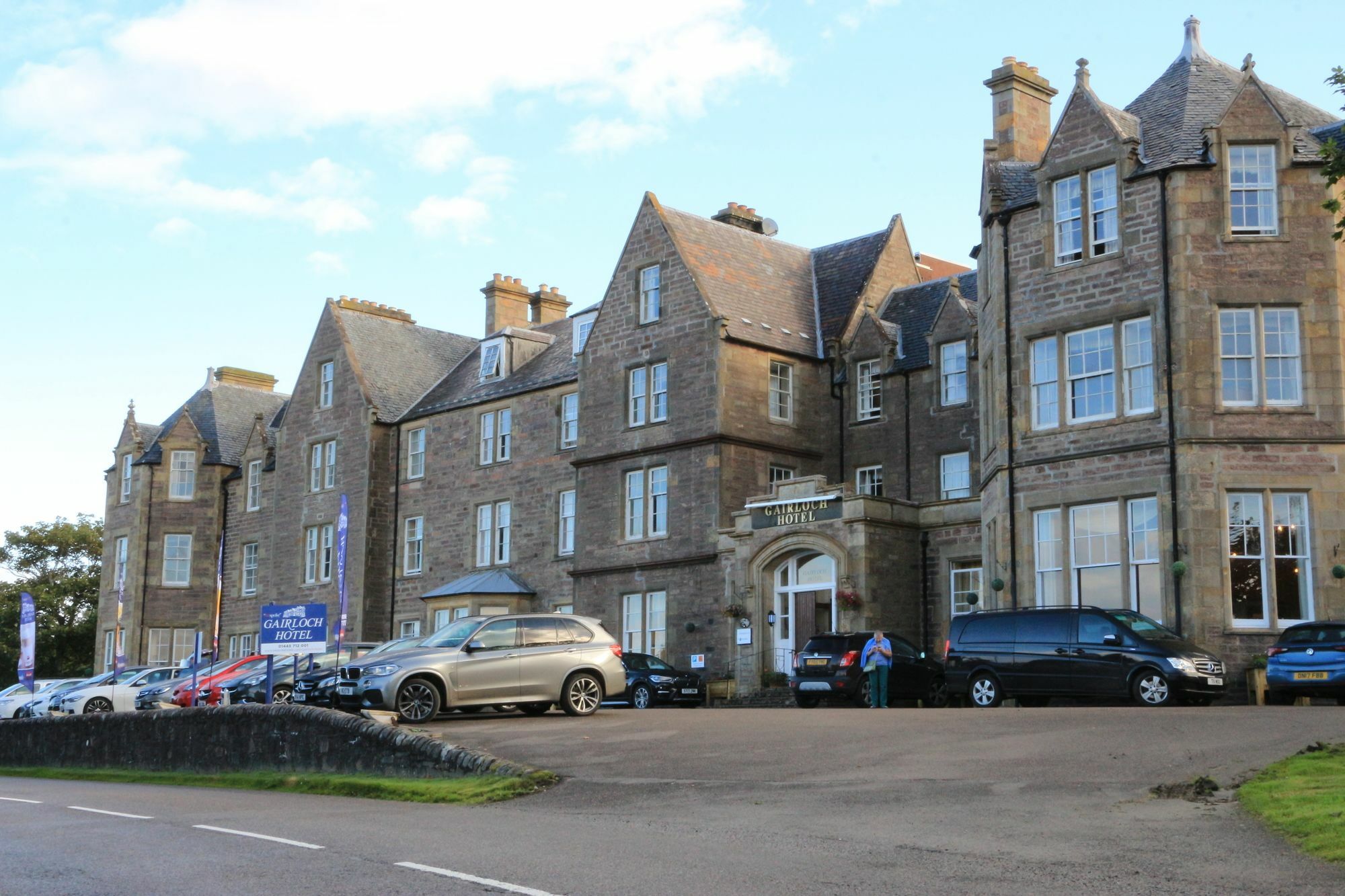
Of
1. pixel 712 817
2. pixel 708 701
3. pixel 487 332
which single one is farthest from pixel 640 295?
pixel 712 817

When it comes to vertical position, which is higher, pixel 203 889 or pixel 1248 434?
pixel 1248 434

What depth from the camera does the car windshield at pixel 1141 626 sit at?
23.9 meters

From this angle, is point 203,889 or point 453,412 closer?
point 203,889

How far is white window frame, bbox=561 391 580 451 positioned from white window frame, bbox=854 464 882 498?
8491mm

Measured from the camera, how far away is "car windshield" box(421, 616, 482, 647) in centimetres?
2438

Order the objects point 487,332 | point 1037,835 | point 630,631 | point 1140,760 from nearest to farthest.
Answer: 1. point 1037,835
2. point 1140,760
3. point 630,631
4. point 487,332

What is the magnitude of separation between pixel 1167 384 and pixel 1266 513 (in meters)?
2.81

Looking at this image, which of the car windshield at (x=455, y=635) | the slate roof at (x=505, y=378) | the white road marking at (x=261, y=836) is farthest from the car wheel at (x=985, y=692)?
the slate roof at (x=505, y=378)

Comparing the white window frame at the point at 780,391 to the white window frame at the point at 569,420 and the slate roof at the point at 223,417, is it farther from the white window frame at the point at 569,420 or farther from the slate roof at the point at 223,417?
the slate roof at the point at 223,417

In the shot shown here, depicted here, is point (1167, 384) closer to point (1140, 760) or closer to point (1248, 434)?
point (1248, 434)

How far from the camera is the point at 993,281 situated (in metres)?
31.2

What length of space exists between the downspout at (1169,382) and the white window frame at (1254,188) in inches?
44.8

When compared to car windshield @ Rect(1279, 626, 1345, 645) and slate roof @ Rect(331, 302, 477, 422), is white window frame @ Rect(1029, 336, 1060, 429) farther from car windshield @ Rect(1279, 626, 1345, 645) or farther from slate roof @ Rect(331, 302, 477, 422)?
slate roof @ Rect(331, 302, 477, 422)

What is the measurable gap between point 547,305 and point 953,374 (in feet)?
72.5
